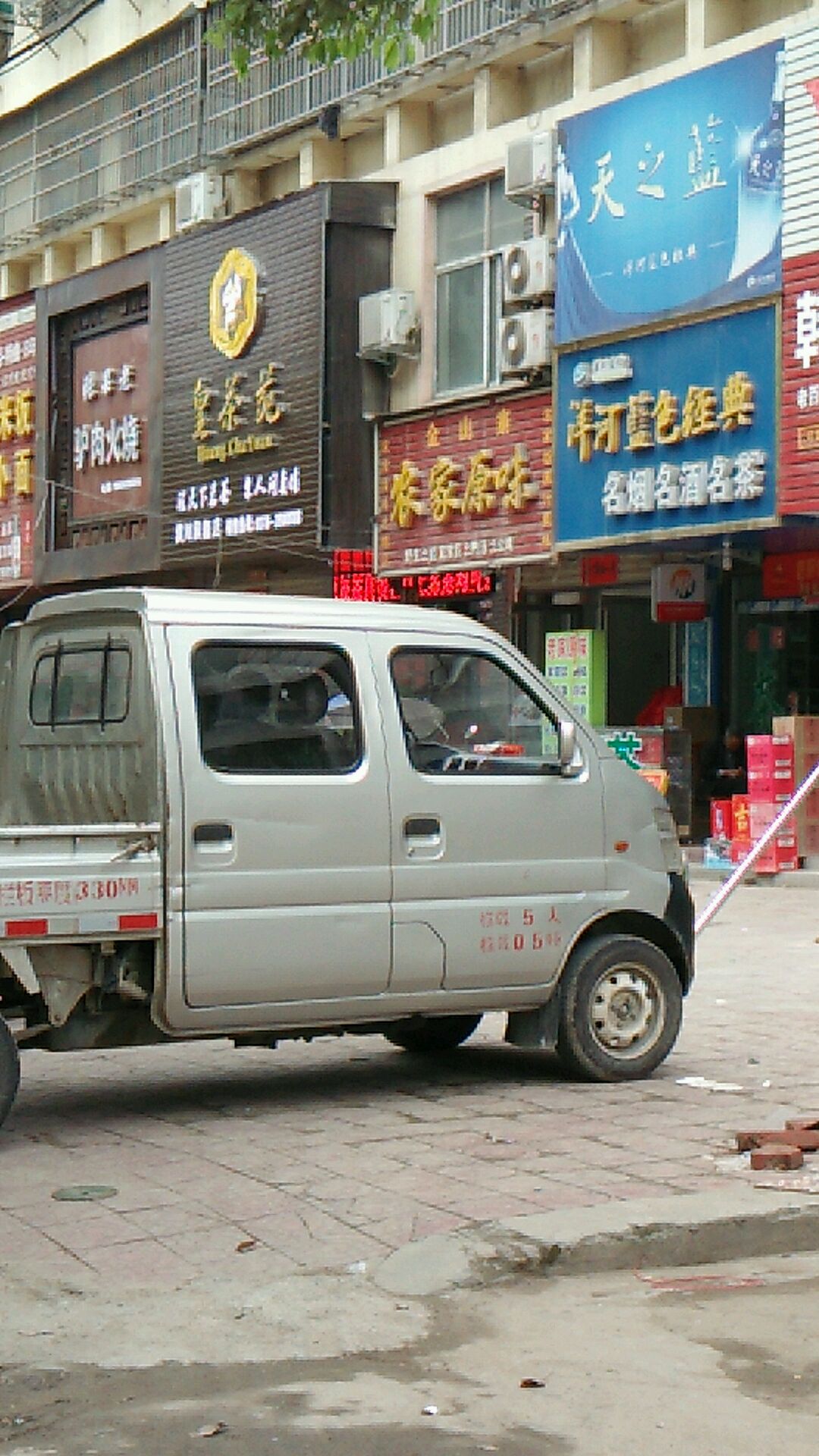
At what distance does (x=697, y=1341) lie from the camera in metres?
4.95

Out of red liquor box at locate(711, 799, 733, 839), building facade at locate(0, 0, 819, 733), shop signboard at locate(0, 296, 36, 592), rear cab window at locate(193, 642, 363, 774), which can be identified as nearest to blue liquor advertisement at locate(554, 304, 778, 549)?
building facade at locate(0, 0, 819, 733)

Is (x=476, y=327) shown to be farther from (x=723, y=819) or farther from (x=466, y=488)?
(x=723, y=819)

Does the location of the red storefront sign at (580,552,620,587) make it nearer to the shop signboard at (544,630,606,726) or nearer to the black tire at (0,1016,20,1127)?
the shop signboard at (544,630,606,726)

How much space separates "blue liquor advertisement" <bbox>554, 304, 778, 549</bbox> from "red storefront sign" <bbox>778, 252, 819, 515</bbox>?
17 centimetres

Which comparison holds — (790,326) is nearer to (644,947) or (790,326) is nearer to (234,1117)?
(644,947)

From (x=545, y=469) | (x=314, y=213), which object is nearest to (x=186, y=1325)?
(x=545, y=469)

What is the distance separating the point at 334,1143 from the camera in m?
7.12

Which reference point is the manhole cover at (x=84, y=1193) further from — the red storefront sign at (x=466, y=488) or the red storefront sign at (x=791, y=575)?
the red storefront sign at (x=791, y=575)

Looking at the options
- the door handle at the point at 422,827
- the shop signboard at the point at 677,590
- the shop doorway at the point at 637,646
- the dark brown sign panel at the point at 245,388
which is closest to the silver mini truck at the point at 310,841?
the door handle at the point at 422,827

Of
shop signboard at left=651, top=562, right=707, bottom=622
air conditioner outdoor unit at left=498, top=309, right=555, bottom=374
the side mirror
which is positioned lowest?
the side mirror

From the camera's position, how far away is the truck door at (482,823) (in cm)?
770

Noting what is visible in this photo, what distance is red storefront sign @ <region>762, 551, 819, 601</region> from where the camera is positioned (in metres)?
18.9

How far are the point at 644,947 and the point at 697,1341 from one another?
11.1ft

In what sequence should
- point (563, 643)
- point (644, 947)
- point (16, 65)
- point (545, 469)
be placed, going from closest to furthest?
point (644, 947) → point (545, 469) → point (563, 643) → point (16, 65)
